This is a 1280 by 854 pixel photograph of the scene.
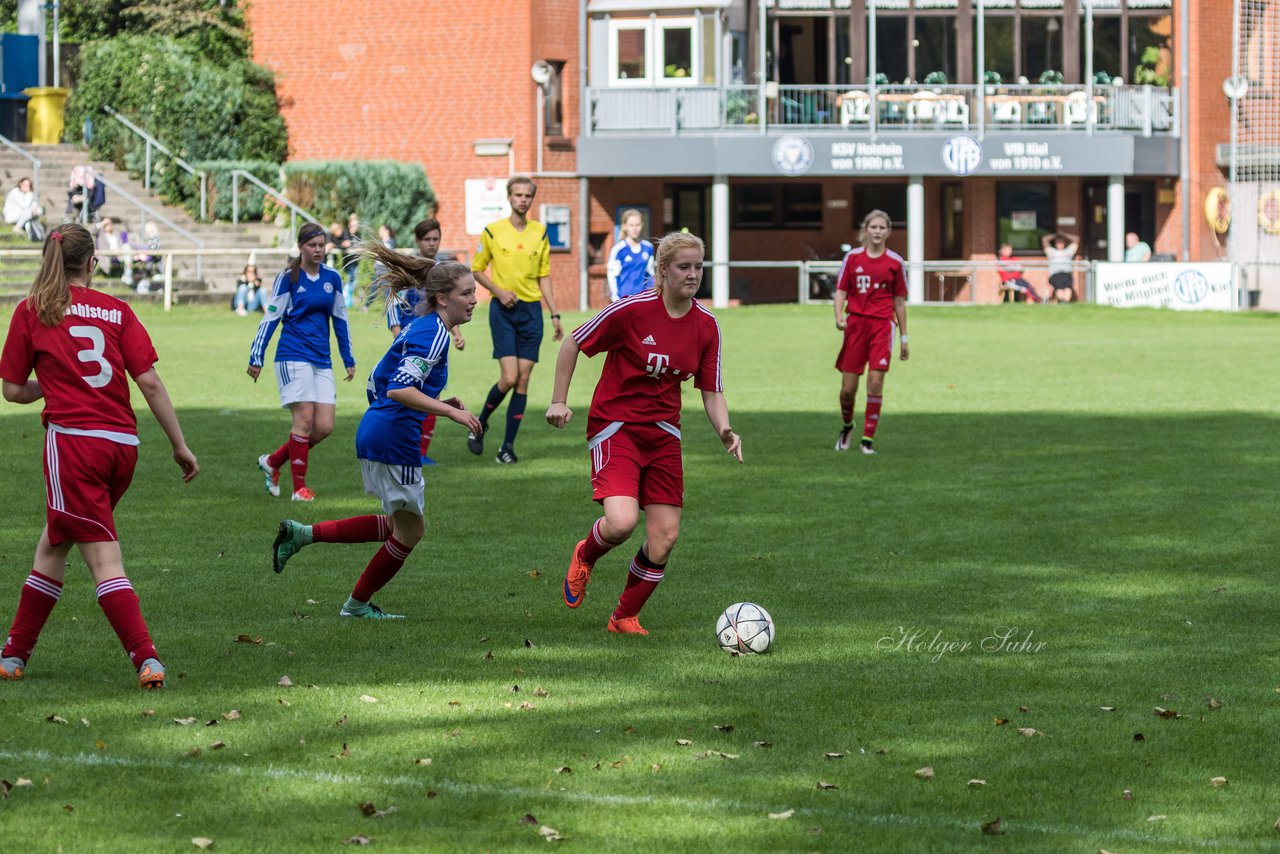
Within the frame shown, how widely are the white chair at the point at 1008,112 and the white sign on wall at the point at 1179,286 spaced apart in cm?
742

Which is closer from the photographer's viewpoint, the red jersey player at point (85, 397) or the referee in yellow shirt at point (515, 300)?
the red jersey player at point (85, 397)

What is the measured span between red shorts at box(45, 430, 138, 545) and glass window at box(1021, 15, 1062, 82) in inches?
1757

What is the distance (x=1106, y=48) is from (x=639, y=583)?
4387cm

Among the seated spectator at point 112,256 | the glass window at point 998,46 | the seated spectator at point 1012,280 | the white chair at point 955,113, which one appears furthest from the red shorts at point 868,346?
the glass window at point 998,46

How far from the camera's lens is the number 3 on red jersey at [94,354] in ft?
23.5

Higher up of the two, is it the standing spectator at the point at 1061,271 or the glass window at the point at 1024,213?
the glass window at the point at 1024,213

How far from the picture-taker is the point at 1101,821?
224 inches

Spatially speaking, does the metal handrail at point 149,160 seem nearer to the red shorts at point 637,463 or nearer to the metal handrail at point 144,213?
the metal handrail at point 144,213

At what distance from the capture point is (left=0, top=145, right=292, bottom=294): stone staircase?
133 ft

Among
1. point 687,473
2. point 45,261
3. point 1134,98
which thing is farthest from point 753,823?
point 1134,98

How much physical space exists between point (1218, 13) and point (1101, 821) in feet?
154

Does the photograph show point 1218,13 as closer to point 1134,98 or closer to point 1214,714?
point 1134,98

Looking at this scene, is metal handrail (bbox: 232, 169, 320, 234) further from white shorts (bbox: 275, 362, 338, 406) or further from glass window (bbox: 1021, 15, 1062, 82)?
white shorts (bbox: 275, 362, 338, 406)

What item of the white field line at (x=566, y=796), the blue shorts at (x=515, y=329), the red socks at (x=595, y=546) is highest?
the blue shorts at (x=515, y=329)
